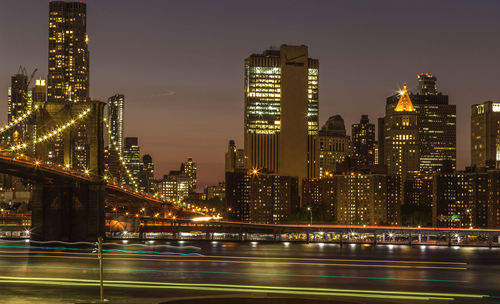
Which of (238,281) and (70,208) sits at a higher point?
(70,208)

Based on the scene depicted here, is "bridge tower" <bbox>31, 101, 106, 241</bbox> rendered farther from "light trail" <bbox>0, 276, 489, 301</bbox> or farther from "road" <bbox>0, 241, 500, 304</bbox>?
"light trail" <bbox>0, 276, 489, 301</bbox>

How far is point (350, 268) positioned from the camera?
68.4 m

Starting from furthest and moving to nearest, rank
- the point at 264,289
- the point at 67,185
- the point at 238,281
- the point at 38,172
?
the point at 67,185, the point at 38,172, the point at 238,281, the point at 264,289

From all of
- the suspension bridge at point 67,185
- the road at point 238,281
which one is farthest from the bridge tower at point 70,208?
the road at point 238,281

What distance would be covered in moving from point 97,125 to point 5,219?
198 feet

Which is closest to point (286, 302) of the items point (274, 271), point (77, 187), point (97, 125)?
point (274, 271)

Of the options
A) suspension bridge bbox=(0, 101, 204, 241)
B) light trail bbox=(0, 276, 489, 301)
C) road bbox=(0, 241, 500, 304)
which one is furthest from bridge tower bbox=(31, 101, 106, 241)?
light trail bbox=(0, 276, 489, 301)

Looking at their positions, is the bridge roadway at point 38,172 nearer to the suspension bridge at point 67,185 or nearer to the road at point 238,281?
the suspension bridge at point 67,185

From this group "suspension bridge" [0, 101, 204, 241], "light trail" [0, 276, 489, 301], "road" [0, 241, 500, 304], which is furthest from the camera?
"suspension bridge" [0, 101, 204, 241]

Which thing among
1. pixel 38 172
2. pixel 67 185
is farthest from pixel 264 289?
pixel 67 185

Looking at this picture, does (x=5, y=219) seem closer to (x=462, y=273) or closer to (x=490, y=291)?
(x=462, y=273)

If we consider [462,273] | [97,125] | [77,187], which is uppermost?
[97,125]

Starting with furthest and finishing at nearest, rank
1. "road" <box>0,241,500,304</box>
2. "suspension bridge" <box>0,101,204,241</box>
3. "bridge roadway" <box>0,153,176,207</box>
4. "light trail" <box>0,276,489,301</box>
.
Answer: "suspension bridge" <box>0,101,204,241</box>
"bridge roadway" <box>0,153,176,207</box>
"light trail" <box>0,276,489,301</box>
"road" <box>0,241,500,304</box>

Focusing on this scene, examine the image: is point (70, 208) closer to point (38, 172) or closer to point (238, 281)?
point (38, 172)
